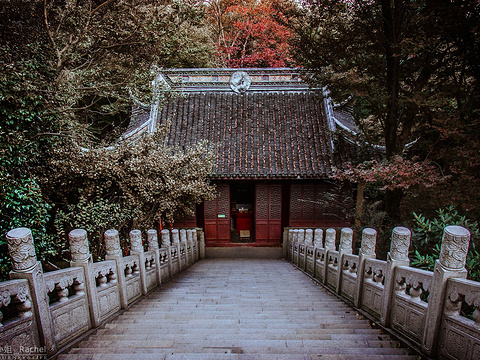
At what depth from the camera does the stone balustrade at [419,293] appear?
241 cm

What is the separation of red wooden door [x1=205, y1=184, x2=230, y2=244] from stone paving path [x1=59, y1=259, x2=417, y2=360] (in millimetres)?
5785

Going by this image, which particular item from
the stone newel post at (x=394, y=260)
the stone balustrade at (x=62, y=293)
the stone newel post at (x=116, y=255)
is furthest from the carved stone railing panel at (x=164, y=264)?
the stone newel post at (x=394, y=260)

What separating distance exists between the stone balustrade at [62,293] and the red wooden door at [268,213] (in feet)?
20.4

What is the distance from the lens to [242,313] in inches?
148

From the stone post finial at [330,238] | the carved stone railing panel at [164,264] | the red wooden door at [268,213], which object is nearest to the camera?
the stone post finial at [330,238]

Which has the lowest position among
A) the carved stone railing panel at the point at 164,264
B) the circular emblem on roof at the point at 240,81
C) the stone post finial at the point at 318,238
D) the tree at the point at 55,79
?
the carved stone railing panel at the point at 164,264

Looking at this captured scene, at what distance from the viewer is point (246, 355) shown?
260 centimetres

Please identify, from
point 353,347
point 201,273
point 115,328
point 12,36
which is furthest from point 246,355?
point 12,36

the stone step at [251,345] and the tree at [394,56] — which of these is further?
the tree at [394,56]

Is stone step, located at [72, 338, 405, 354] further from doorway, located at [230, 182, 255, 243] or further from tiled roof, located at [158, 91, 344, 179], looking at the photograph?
doorway, located at [230, 182, 255, 243]

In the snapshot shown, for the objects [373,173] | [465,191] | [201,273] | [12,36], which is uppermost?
[12,36]

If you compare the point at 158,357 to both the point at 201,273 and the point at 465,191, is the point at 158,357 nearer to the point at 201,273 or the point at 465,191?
the point at 201,273

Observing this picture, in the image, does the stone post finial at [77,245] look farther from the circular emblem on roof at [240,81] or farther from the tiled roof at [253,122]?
the circular emblem on roof at [240,81]

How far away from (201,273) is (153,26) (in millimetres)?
6162
